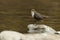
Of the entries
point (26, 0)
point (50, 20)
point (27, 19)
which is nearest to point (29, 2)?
point (26, 0)

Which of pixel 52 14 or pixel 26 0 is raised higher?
pixel 26 0

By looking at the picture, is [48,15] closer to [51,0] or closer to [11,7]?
[51,0]

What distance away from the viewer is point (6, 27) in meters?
4.43

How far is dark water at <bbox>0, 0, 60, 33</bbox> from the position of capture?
174 inches

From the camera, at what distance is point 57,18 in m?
4.63

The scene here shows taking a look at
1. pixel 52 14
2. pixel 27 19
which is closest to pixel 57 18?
pixel 52 14

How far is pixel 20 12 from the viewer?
447 centimetres

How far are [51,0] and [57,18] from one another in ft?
1.63

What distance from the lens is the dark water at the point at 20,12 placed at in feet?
14.5

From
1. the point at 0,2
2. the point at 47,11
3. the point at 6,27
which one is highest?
the point at 0,2

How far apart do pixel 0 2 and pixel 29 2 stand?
73 cm

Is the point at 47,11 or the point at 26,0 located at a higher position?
the point at 26,0

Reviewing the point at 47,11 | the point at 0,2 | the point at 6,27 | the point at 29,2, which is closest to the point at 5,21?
the point at 6,27

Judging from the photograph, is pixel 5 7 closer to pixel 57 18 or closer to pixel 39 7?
pixel 39 7
